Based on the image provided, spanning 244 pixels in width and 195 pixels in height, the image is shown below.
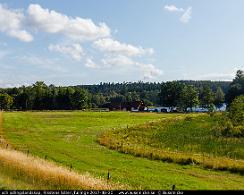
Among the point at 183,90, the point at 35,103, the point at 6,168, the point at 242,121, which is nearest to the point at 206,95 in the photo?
the point at 183,90

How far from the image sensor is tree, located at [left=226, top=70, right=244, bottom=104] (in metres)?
168

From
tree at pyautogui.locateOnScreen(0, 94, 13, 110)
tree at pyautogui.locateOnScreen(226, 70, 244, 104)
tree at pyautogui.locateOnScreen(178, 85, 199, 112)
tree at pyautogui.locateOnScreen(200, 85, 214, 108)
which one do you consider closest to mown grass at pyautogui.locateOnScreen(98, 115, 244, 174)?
tree at pyautogui.locateOnScreen(226, 70, 244, 104)

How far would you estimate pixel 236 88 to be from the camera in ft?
555

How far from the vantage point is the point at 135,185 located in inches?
1160

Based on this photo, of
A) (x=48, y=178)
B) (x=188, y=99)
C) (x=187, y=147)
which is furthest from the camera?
(x=188, y=99)

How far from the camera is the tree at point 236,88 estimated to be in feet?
551

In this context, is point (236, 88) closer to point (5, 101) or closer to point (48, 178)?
point (5, 101)

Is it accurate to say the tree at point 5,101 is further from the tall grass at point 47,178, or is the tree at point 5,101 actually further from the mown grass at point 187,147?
the tall grass at point 47,178

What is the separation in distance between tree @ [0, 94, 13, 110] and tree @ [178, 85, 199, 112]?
70.7 m

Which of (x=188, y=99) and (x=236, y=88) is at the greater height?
(x=236, y=88)

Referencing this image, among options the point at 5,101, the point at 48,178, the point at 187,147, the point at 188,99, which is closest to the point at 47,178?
the point at 48,178

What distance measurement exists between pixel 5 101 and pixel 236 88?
305 feet

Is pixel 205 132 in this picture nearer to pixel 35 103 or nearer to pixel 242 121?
pixel 242 121

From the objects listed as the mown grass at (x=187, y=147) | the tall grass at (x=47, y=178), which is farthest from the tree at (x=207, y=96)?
the tall grass at (x=47, y=178)
